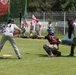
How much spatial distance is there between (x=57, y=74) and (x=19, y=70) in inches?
54.1

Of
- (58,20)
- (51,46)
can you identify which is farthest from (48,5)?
(51,46)

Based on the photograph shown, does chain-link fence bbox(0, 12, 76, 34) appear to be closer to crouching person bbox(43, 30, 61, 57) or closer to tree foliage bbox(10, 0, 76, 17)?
crouching person bbox(43, 30, 61, 57)

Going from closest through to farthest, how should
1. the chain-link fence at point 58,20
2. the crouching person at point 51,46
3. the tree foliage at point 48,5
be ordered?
the crouching person at point 51,46 < the chain-link fence at point 58,20 < the tree foliage at point 48,5

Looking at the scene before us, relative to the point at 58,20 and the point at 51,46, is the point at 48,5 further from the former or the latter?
the point at 51,46

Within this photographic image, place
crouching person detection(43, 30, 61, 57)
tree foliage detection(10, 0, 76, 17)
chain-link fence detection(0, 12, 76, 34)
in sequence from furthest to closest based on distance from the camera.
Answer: tree foliage detection(10, 0, 76, 17), chain-link fence detection(0, 12, 76, 34), crouching person detection(43, 30, 61, 57)

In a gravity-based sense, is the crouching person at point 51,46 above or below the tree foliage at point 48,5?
below

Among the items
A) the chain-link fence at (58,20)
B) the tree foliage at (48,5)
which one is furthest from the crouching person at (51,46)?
the tree foliage at (48,5)

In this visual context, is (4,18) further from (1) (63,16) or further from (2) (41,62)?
(2) (41,62)

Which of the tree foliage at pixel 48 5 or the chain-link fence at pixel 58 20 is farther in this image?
the tree foliage at pixel 48 5

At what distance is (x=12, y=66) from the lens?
1220cm

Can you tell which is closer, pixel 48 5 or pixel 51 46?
pixel 51 46

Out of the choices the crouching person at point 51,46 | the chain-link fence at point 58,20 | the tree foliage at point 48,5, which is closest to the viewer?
the crouching person at point 51,46

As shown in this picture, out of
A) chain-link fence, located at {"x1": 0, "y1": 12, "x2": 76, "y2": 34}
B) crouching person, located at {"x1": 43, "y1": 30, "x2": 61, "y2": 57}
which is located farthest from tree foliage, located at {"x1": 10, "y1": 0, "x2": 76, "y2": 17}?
crouching person, located at {"x1": 43, "y1": 30, "x2": 61, "y2": 57}

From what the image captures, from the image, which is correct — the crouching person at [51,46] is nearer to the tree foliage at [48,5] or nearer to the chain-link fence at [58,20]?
the chain-link fence at [58,20]
